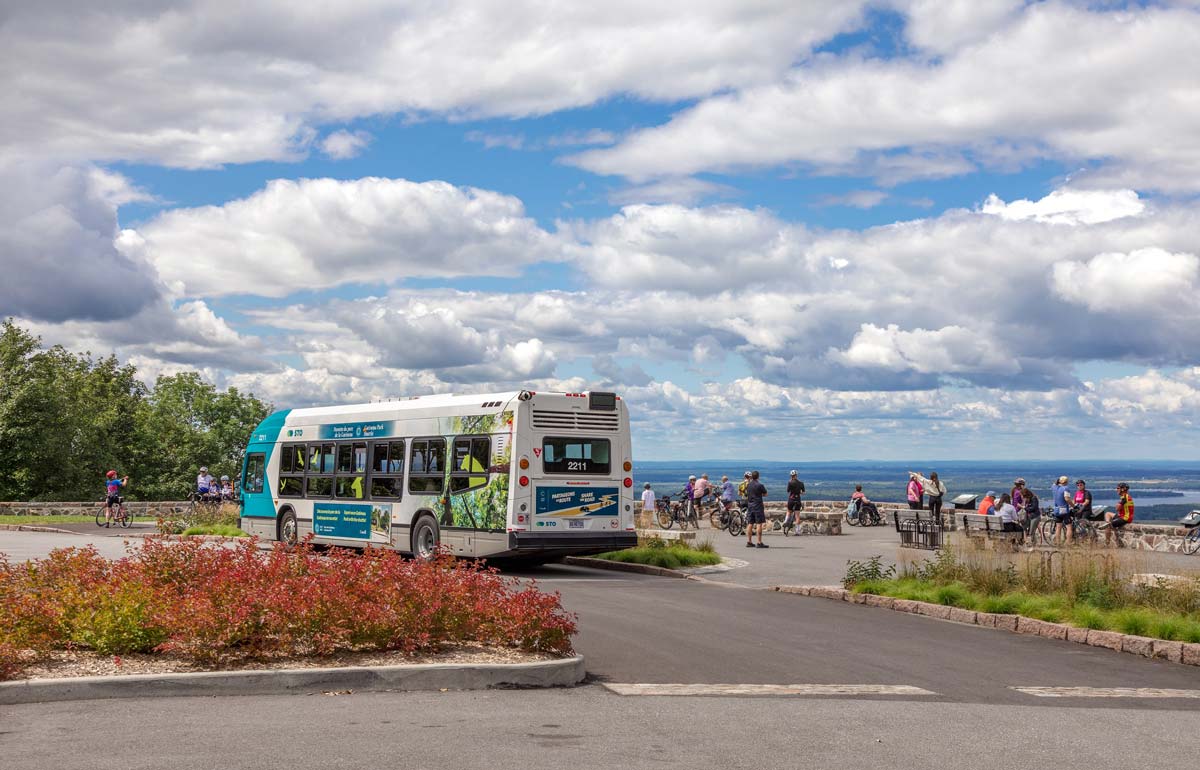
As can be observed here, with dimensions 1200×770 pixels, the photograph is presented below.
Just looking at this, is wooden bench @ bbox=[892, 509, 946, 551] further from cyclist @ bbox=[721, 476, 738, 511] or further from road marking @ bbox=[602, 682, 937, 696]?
road marking @ bbox=[602, 682, 937, 696]

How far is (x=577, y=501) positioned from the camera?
20.4m

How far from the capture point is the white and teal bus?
65.0 feet

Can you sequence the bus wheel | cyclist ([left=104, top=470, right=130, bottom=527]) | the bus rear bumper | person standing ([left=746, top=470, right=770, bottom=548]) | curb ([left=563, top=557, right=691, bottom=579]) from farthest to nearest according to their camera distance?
cyclist ([left=104, top=470, right=130, bottom=527]) < person standing ([left=746, top=470, right=770, bottom=548]) < the bus wheel < curb ([left=563, top=557, right=691, bottom=579]) < the bus rear bumper

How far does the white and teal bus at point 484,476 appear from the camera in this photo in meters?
19.8

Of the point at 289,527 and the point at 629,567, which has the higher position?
the point at 289,527

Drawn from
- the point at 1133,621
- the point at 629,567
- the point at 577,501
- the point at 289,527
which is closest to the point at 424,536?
the point at 577,501

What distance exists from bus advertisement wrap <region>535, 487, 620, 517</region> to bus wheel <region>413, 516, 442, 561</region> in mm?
2188

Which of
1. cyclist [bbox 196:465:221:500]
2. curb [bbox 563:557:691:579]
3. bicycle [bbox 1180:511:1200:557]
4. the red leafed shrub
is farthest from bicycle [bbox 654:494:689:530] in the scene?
the red leafed shrub

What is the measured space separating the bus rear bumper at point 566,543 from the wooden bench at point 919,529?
9.54m

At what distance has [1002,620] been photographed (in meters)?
14.6

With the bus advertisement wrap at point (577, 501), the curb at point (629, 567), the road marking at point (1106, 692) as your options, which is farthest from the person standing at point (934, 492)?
the road marking at point (1106, 692)

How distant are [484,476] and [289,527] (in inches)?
273

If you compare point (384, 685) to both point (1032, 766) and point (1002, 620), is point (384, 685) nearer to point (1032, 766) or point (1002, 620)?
point (1032, 766)

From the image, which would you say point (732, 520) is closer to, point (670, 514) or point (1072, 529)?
point (670, 514)
